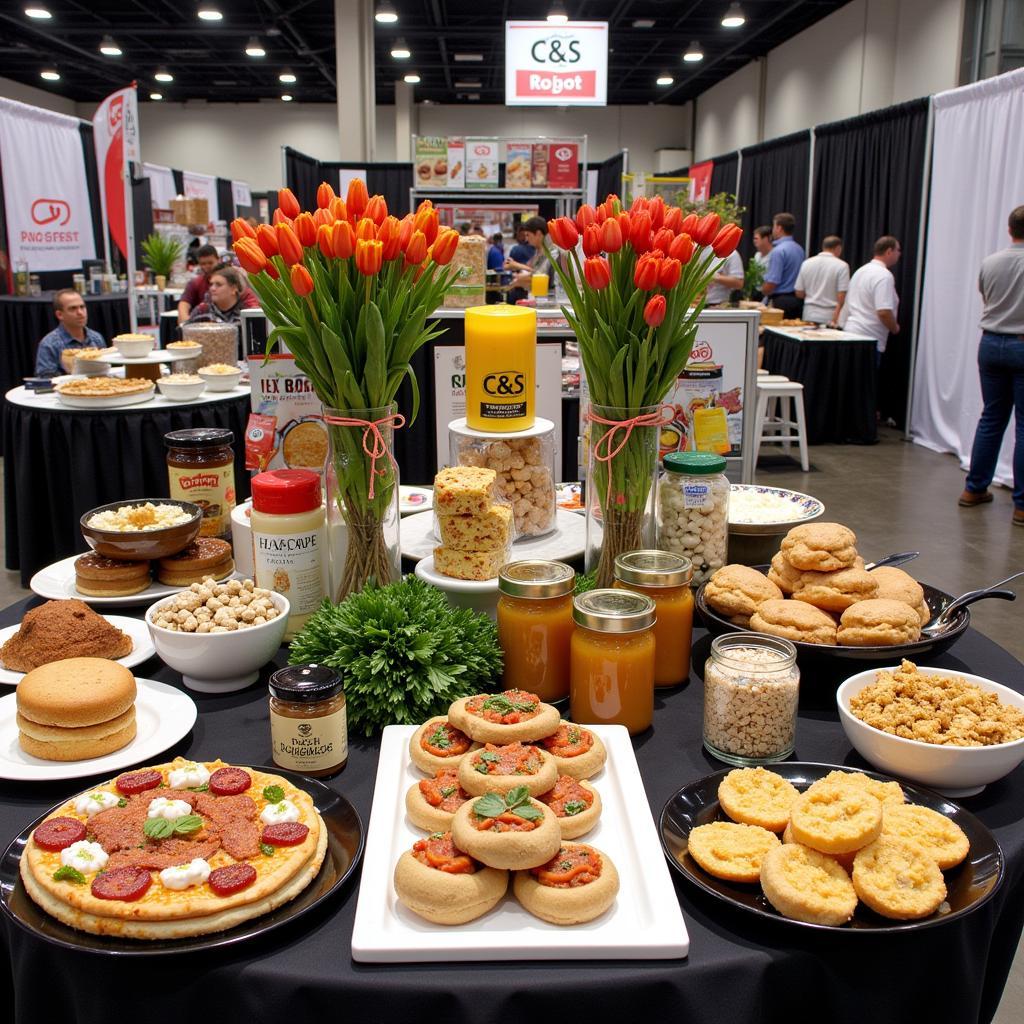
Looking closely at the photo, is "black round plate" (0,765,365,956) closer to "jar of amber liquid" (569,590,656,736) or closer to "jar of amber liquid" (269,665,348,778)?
"jar of amber liquid" (269,665,348,778)

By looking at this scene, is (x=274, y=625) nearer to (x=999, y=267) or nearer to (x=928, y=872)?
(x=928, y=872)

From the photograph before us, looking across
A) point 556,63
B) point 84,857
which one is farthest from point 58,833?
point 556,63

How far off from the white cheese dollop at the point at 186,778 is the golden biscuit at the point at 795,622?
0.80 m

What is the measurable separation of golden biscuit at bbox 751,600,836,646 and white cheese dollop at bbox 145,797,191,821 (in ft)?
2.74

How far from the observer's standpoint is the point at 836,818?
1010 mm

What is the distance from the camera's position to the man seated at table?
613cm

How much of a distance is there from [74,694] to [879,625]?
43.6 inches

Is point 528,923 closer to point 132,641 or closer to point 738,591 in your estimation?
point 738,591

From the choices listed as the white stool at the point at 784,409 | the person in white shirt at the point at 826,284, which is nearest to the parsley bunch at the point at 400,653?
the white stool at the point at 784,409

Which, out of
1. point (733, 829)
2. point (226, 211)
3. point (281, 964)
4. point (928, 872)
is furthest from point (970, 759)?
point (226, 211)

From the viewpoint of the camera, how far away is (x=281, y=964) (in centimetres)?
91

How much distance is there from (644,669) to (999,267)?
5.52m

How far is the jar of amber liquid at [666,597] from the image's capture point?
1.41 meters

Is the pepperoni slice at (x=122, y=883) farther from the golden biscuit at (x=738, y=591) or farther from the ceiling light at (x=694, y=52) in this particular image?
the ceiling light at (x=694, y=52)
